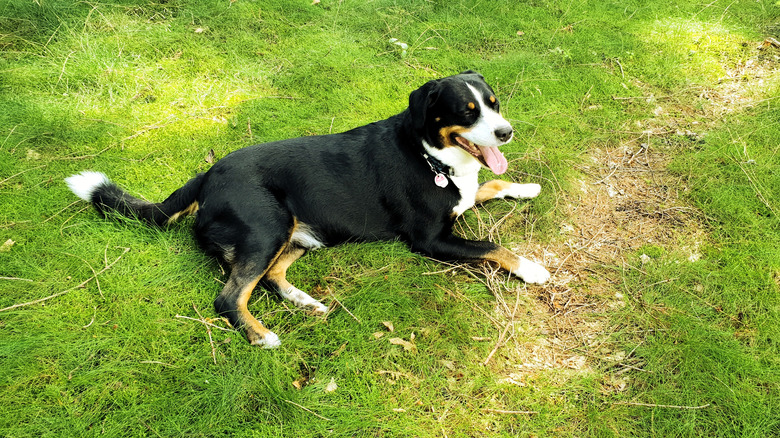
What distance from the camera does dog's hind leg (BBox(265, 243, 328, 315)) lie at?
2.99 meters

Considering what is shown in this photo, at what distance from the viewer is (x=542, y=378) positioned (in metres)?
2.63

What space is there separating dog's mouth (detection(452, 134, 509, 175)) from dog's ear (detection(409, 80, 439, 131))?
0.80 feet

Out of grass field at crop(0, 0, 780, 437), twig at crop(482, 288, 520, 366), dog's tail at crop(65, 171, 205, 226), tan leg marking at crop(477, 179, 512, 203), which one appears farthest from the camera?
tan leg marking at crop(477, 179, 512, 203)

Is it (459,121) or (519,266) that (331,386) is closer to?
(519,266)

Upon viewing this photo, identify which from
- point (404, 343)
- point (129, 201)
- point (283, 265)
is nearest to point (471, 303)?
point (404, 343)

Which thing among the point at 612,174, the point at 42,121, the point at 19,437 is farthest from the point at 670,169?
the point at 42,121

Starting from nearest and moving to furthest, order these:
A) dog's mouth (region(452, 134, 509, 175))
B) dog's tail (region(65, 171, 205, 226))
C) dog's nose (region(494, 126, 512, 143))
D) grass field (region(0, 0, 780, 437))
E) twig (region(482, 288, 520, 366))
→ grass field (region(0, 0, 780, 437)) < twig (region(482, 288, 520, 366)) < dog's nose (region(494, 126, 512, 143)) < dog's mouth (region(452, 134, 509, 175)) < dog's tail (region(65, 171, 205, 226))

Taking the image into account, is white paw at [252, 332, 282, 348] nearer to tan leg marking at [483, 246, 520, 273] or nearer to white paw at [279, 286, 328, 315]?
white paw at [279, 286, 328, 315]

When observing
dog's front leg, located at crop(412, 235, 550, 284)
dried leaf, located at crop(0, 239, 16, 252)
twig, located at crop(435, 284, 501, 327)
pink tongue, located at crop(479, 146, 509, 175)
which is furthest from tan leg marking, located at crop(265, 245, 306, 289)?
dried leaf, located at crop(0, 239, 16, 252)

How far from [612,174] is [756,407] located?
7.15ft

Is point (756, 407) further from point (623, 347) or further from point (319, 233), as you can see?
point (319, 233)

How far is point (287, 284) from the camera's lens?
3.06m

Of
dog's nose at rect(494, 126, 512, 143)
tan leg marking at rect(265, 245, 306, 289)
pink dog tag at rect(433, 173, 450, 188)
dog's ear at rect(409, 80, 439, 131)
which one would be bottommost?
tan leg marking at rect(265, 245, 306, 289)

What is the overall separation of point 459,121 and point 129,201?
→ 93.6 inches
